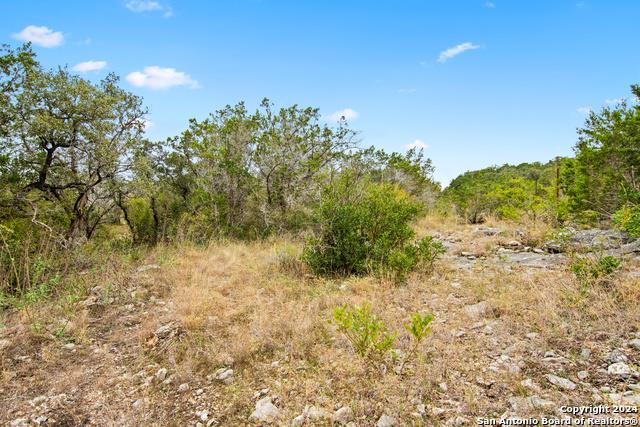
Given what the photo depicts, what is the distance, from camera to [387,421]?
229 cm

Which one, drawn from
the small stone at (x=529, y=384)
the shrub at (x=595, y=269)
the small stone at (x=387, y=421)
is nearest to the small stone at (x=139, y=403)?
the small stone at (x=387, y=421)

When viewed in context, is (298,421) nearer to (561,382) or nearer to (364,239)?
(561,382)

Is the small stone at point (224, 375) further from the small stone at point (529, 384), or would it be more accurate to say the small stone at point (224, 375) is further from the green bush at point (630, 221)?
the green bush at point (630, 221)

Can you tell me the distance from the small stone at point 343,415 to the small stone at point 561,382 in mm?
1517

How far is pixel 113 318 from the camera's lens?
181 inches

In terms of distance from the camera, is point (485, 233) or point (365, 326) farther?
point (485, 233)

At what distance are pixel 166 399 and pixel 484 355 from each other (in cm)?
283

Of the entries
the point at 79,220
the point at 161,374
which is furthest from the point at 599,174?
the point at 79,220

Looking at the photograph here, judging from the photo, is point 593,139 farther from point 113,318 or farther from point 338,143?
point 113,318

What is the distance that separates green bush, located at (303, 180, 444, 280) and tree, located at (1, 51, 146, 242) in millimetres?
5214

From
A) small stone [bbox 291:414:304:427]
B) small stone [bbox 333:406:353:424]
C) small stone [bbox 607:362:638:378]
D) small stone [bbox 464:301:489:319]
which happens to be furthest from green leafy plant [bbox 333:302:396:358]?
small stone [bbox 607:362:638:378]

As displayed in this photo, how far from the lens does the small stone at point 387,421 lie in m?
2.26

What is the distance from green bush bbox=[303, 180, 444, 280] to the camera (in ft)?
18.1

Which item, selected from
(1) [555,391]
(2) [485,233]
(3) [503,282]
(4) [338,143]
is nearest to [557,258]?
(3) [503,282]
